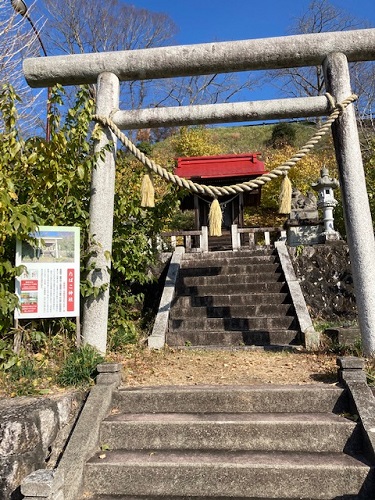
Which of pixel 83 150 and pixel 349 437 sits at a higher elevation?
pixel 83 150

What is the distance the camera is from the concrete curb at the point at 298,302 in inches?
241

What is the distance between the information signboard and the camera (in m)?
4.14

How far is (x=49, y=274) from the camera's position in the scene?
4.29m

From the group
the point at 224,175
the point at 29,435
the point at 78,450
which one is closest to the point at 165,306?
the point at 78,450

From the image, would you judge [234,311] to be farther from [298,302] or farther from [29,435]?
[29,435]

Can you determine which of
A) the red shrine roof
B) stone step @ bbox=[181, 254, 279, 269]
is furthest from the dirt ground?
the red shrine roof

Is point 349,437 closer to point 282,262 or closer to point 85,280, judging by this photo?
point 85,280

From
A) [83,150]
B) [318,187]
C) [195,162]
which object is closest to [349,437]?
[83,150]

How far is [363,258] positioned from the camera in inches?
181

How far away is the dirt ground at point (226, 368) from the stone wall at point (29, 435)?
2.91 ft

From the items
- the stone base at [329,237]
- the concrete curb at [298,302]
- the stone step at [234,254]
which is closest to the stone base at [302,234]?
the stone base at [329,237]

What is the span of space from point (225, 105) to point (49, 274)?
3127 mm

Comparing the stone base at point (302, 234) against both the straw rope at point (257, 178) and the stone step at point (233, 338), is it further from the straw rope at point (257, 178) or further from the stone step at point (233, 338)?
the straw rope at point (257, 178)

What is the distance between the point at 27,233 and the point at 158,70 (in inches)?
112
